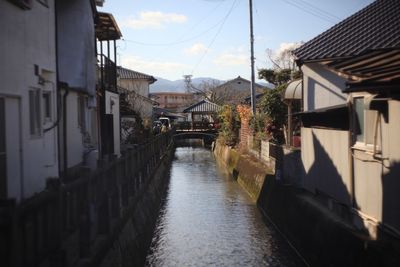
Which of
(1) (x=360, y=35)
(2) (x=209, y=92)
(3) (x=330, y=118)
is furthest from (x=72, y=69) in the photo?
(2) (x=209, y=92)

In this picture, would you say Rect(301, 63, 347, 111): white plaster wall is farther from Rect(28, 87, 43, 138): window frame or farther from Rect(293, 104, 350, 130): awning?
Rect(28, 87, 43, 138): window frame

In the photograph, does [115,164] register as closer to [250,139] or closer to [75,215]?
[75,215]

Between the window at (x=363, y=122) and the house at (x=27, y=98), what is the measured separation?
22.0 feet

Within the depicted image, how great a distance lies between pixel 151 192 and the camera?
2048cm

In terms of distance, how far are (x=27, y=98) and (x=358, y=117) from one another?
22.5 feet

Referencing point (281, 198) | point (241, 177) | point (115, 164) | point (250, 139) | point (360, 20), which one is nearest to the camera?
point (115, 164)

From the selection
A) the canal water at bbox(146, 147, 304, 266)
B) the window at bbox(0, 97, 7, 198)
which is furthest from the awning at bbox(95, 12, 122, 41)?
the window at bbox(0, 97, 7, 198)

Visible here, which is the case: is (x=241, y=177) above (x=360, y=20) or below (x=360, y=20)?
below

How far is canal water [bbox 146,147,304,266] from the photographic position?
13648mm

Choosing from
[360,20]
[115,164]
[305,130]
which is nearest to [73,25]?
[115,164]

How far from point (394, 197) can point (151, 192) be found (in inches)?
523

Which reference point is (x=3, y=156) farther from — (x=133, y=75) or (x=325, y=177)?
(x=133, y=75)

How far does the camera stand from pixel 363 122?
10062 millimetres

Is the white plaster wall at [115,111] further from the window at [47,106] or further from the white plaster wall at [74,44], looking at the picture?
the window at [47,106]
